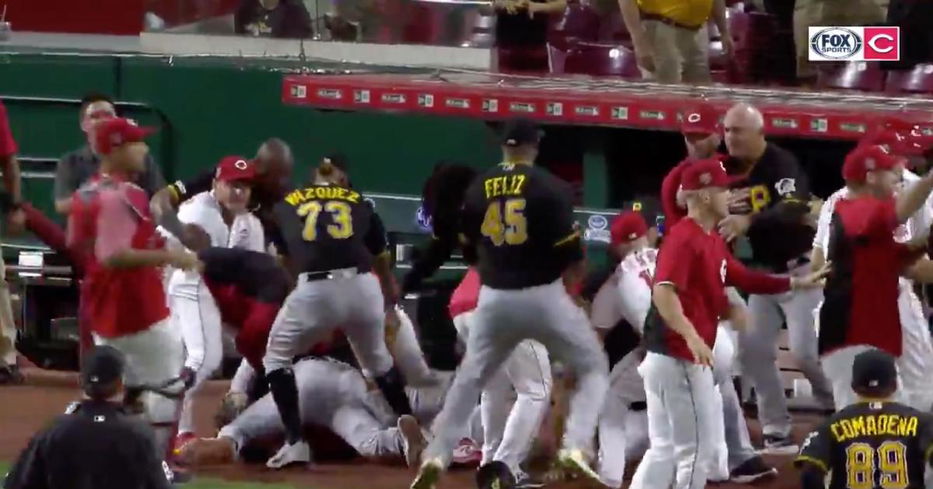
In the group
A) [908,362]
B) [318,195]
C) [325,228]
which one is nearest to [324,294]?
[325,228]

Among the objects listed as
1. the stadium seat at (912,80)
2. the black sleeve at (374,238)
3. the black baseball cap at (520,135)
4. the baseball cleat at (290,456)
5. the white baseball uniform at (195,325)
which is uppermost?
the black baseball cap at (520,135)

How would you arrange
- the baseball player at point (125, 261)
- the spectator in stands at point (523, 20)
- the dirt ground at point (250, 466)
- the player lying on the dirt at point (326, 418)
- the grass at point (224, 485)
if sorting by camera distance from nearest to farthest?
the baseball player at point (125, 261) < the grass at point (224, 485) < the dirt ground at point (250, 466) < the player lying on the dirt at point (326, 418) < the spectator in stands at point (523, 20)

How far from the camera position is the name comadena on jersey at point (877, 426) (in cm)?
737

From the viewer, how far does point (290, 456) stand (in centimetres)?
1019

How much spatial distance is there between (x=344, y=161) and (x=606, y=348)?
6.36ft

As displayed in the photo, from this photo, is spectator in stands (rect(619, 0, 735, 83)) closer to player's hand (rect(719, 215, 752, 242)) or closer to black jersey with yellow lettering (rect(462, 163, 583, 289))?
player's hand (rect(719, 215, 752, 242))

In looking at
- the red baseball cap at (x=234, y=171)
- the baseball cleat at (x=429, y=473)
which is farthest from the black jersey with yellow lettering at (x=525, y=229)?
the red baseball cap at (x=234, y=171)

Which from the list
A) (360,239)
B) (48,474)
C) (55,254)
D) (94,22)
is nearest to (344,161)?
(360,239)

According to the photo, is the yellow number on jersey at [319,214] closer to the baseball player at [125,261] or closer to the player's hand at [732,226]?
the baseball player at [125,261]

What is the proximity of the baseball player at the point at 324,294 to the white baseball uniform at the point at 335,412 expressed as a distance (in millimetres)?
235

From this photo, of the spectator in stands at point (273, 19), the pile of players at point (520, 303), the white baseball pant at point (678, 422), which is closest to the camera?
the white baseball pant at point (678, 422)

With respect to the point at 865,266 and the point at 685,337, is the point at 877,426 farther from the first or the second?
the point at 865,266

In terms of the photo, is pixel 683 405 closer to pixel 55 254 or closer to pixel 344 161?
pixel 344 161

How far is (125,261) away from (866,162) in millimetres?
3214
